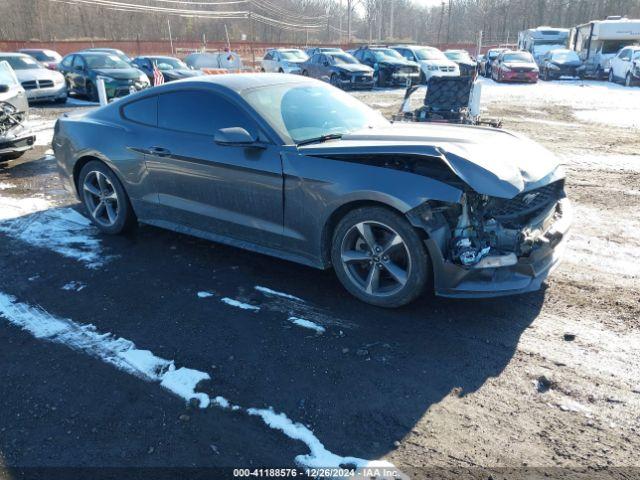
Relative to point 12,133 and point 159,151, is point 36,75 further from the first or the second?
point 159,151

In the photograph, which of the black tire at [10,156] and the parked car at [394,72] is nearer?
the black tire at [10,156]

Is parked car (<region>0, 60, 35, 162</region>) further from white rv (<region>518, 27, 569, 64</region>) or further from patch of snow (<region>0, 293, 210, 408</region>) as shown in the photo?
white rv (<region>518, 27, 569, 64</region>)

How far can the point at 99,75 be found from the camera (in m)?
15.7

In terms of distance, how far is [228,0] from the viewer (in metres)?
85.4

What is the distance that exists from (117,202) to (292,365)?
304 cm

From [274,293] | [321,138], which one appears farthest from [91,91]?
[274,293]

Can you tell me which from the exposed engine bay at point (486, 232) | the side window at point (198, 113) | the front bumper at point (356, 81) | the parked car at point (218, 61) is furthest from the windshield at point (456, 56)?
the exposed engine bay at point (486, 232)

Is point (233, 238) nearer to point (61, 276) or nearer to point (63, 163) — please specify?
point (61, 276)

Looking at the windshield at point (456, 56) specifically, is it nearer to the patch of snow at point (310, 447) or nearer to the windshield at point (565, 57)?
the windshield at point (565, 57)

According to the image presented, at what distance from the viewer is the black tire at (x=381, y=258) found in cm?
349

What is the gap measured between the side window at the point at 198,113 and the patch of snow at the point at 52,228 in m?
1.46

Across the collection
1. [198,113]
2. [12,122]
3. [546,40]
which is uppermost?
[546,40]

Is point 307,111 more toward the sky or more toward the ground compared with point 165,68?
more toward the sky

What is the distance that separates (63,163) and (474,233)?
178 inches
